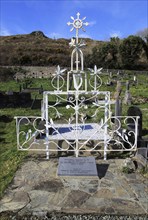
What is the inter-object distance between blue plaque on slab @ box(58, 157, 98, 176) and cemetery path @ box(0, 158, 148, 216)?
4.3 inches

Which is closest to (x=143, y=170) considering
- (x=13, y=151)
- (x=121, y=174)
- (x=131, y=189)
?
(x=121, y=174)

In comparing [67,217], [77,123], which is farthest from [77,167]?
[67,217]

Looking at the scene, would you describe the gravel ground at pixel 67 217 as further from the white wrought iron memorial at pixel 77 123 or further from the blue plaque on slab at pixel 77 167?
the white wrought iron memorial at pixel 77 123

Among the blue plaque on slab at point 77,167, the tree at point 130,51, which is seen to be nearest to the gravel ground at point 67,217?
the blue plaque on slab at point 77,167

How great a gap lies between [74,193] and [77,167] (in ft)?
3.09

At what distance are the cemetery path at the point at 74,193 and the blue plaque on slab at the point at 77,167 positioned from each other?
0.36 feet

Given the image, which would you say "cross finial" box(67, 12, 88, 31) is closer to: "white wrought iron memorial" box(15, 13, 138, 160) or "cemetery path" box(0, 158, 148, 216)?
"white wrought iron memorial" box(15, 13, 138, 160)

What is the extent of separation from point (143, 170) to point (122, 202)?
5.08 ft

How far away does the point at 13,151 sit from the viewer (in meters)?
7.78

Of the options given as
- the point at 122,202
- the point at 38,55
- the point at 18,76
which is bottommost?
the point at 122,202

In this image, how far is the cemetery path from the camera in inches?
175

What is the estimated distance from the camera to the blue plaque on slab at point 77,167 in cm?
563

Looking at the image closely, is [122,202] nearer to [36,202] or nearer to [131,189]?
[131,189]

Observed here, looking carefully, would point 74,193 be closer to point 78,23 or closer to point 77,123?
point 77,123
